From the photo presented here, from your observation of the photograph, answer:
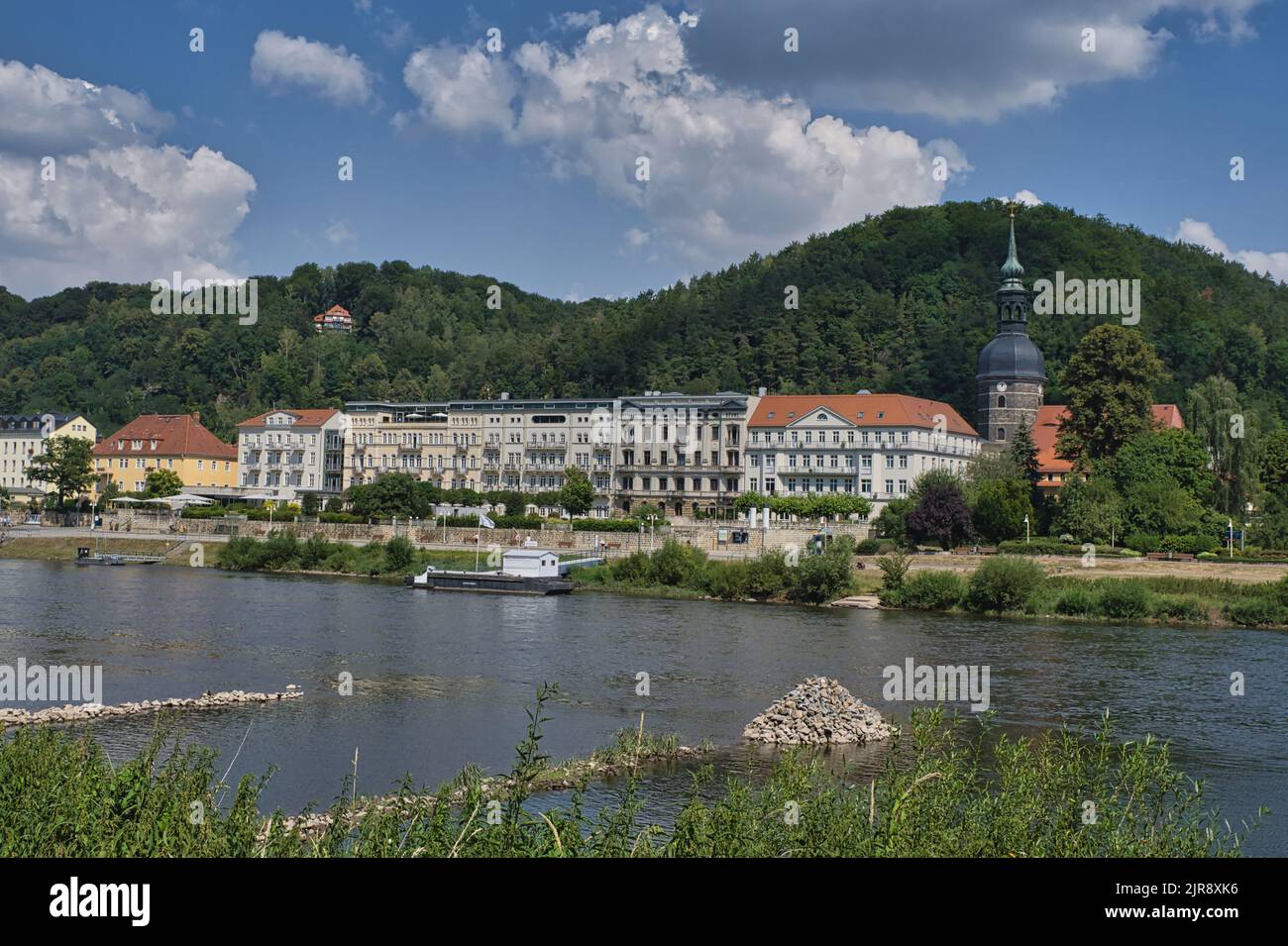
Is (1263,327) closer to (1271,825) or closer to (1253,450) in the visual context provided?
(1253,450)

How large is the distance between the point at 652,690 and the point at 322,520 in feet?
213

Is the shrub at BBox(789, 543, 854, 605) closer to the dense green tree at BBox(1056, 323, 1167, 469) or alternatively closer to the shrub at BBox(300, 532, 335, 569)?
the dense green tree at BBox(1056, 323, 1167, 469)

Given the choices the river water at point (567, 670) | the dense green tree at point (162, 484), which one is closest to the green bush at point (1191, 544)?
the river water at point (567, 670)

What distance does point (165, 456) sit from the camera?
124562 mm

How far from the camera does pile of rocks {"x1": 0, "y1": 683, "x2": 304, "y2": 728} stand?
2948 centimetres

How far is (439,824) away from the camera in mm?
13344

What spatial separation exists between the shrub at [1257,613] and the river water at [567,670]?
166 cm

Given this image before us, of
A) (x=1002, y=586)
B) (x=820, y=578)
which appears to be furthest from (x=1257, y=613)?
(x=820, y=578)

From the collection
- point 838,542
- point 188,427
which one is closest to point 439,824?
point 838,542

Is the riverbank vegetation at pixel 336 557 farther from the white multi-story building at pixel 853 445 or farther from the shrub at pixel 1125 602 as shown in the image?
the shrub at pixel 1125 602

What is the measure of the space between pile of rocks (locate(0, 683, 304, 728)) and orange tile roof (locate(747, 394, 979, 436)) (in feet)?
225

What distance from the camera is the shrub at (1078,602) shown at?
59.9 metres

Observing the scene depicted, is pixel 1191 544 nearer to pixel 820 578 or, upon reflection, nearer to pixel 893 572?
pixel 893 572

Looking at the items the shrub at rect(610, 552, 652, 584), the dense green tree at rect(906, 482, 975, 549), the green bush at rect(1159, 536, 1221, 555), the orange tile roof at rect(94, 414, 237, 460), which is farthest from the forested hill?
the shrub at rect(610, 552, 652, 584)
